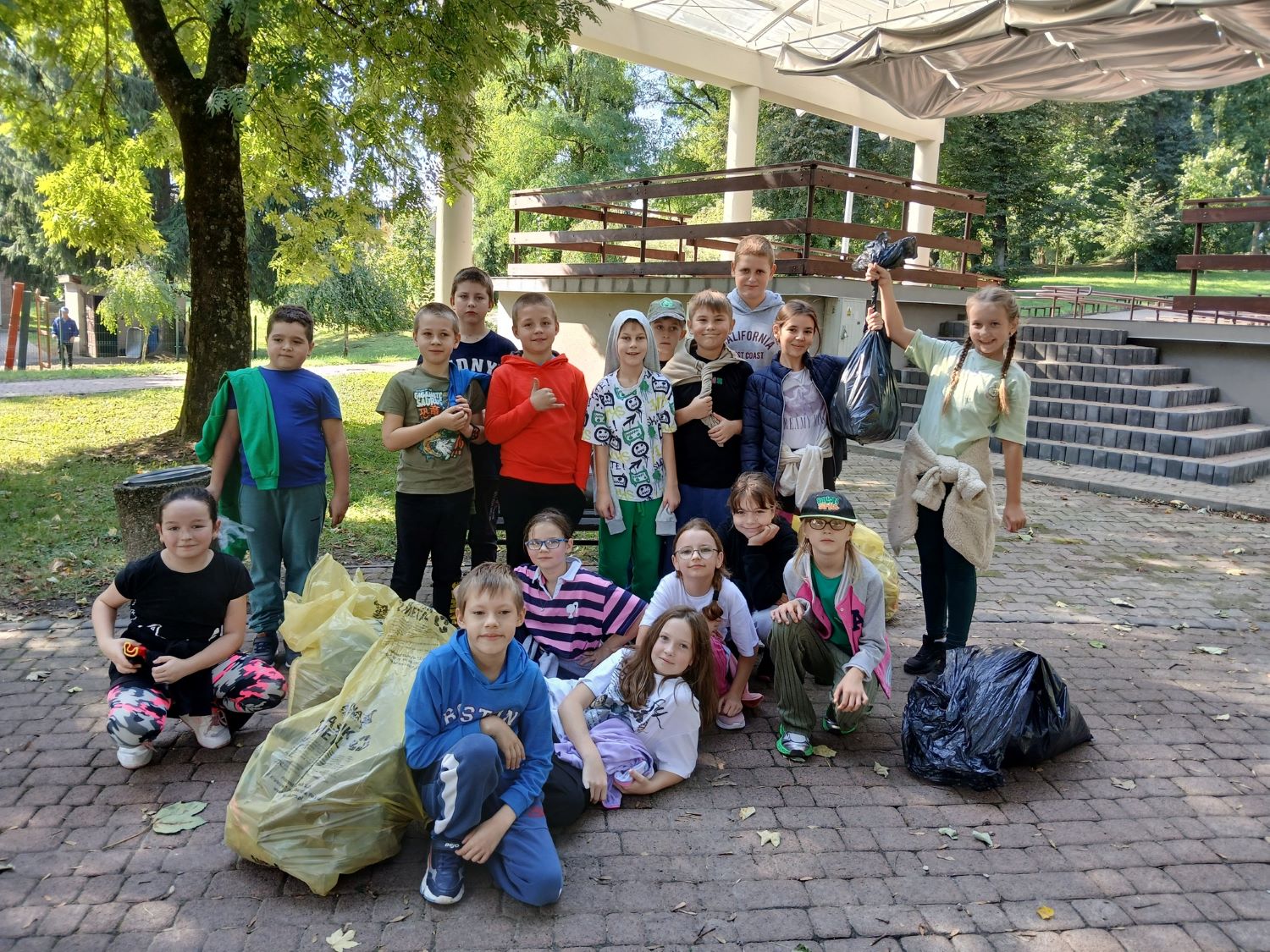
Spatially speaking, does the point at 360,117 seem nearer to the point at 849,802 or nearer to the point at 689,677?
the point at 689,677

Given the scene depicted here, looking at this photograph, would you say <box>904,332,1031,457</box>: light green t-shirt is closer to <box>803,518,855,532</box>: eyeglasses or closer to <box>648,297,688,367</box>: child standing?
<box>803,518,855,532</box>: eyeglasses

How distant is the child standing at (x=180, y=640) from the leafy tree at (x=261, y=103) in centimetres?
397

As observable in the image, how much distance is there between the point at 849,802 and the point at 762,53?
44.0ft

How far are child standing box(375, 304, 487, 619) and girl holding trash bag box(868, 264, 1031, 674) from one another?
1.97m

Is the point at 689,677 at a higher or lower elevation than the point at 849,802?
higher

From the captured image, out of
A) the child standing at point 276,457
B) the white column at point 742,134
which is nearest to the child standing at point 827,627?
the child standing at point 276,457

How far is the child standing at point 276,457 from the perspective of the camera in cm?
419

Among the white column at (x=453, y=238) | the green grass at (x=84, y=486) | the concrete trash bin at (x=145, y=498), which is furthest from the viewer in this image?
the white column at (x=453, y=238)

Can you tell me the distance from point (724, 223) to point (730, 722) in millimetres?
8451

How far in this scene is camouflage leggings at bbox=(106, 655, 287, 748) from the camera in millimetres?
3334

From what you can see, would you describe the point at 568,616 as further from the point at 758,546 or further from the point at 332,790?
the point at 332,790

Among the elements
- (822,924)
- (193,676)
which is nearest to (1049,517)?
(822,924)

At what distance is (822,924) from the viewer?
2670 mm

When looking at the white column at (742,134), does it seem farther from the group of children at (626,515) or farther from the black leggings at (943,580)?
the black leggings at (943,580)
